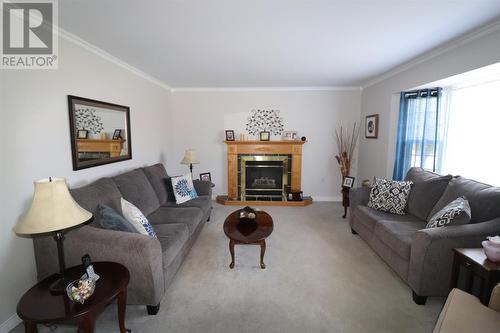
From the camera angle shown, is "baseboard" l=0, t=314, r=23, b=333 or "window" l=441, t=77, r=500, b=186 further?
"window" l=441, t=77, r=500, b=186

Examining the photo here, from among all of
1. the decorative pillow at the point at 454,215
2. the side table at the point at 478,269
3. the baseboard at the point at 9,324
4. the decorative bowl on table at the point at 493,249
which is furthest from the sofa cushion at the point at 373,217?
the baseboard at the point at 9,324

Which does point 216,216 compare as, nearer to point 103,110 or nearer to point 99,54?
point 103,110

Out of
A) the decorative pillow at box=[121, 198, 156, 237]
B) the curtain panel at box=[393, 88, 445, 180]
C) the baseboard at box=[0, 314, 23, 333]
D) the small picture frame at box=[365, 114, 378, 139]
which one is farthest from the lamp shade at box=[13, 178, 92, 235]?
the small picture frame at box=[365, 114, 378, 139]

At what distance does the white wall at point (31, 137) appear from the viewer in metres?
1.84

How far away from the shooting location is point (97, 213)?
7.48ft

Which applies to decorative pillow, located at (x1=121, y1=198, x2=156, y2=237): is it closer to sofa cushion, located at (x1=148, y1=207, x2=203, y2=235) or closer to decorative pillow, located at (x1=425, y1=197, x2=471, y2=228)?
sofa cushion, located at (x1=148, y1=207, x2=203, y2=235)

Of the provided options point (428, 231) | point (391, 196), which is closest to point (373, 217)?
point (391, 196)

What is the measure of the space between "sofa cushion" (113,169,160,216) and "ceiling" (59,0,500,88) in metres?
1.50

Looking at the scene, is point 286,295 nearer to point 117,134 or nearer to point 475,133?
point 117,134

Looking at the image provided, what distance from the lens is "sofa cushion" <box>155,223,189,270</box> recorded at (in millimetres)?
2240

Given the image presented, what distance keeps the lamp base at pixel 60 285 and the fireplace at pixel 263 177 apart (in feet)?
12.4

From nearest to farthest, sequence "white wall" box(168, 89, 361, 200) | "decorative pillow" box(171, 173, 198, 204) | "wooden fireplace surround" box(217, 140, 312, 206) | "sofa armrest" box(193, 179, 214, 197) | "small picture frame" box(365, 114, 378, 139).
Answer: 1. "decorative pillow" box(171, 173, 198, 204)
2. "sofa armrest" box(193, 179, 214, 197)
3. "small picture frame" box(365, 114, 378, 139)
4. "wooden fireplace surround" box(217, 140, 312, 206)
5. "white wall" box(168, 89, 361, 200)

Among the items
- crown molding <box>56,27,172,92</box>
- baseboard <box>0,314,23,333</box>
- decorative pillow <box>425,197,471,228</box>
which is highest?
crown molding <box>56,27,172,92</box>

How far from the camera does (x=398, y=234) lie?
251 centimetres
